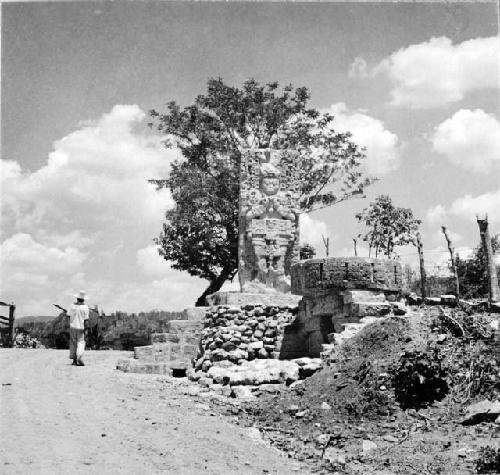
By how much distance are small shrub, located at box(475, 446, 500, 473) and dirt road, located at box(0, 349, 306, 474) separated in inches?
55.1

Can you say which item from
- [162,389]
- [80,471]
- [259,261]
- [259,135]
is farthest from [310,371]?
[259,135]

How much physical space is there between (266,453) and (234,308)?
6179 millimetres

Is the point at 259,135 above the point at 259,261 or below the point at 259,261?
above

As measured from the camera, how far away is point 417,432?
518 centimetres

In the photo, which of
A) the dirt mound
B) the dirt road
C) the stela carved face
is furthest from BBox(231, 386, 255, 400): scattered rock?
the stela carved face

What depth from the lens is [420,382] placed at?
587cm

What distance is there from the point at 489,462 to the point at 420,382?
1.76 meters

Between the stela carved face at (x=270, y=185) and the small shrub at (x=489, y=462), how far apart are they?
9922 mm

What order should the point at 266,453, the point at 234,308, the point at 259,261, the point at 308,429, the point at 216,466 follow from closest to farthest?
the point at 216,466 < the point at 266,453 < the point at 308,429 < the point at 234,308 < the point at 259,261

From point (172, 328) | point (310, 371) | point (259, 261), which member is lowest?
point (310, 371)

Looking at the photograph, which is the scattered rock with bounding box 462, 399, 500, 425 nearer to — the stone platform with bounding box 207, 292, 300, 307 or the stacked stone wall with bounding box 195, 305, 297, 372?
the stacked stone wall with bounding box 195, 305, 297, 372

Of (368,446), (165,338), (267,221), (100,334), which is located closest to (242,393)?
(368,446)

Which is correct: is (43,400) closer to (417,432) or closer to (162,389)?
(162,389)

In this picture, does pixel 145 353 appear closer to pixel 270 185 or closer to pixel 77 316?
pixel 77 316
